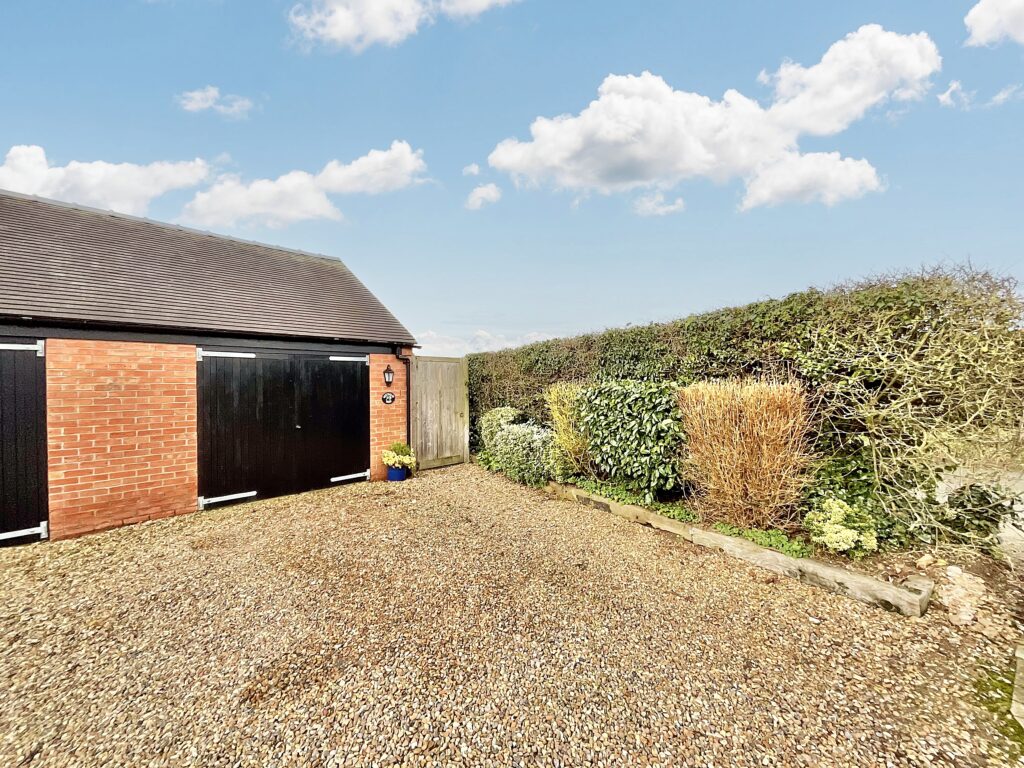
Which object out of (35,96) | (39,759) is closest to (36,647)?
(39,759)

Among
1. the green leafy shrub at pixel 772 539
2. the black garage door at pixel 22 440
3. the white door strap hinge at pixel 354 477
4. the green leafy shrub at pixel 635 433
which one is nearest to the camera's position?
the green leafy shrub at pixel 772 539

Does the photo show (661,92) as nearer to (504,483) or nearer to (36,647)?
(504,483)

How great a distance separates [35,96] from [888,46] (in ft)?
36.2

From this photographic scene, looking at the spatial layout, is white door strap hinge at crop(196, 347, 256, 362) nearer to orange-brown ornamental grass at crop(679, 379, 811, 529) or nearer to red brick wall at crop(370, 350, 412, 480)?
red brick wall at crop(370, 350, 412, 480)

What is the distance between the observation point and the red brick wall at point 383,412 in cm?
723

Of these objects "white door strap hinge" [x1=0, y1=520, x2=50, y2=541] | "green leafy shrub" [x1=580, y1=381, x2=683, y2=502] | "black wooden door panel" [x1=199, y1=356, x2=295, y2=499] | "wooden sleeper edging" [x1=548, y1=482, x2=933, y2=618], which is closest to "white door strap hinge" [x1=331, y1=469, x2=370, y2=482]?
"black wooden door panel" [x1=199, y1=356, x2=295, y2=499]

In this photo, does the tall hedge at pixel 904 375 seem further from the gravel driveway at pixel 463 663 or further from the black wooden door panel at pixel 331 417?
the black wooden door panel at pixel 331 417

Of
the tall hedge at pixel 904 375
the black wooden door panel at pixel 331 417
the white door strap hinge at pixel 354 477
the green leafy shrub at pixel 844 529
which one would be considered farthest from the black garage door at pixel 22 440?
the green leafy shrub at pixel 844 529

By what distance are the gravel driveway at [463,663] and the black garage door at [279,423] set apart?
5.49ft

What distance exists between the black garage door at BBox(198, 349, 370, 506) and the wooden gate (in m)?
1.15

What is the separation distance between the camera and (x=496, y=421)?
26.2 ft

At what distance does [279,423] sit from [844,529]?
23.6 ft

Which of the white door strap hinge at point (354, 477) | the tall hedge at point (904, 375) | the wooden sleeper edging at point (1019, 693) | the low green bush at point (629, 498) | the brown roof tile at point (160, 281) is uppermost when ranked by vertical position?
the brown roof tile at point (160, 281)

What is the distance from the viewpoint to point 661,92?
643 cm
